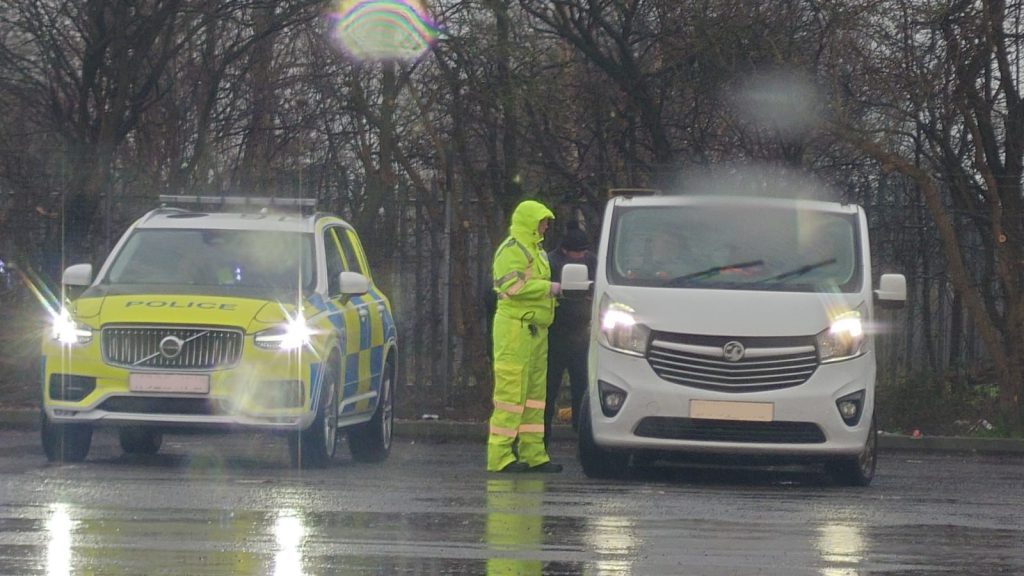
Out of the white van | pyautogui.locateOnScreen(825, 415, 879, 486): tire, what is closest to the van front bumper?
the white van

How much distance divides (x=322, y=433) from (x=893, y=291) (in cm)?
390

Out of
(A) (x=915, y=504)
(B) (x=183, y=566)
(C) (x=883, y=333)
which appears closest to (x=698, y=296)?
(A) (x=915, y=504)

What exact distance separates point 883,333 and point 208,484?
8.97m

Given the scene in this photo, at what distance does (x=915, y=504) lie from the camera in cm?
1080

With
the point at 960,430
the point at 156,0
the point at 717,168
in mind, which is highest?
the point at 156,0

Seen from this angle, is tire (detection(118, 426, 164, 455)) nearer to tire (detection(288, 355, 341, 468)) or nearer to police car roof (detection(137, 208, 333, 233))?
police car roof (detection(137, 208, 333, 233))

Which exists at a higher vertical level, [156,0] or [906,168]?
[156,0]

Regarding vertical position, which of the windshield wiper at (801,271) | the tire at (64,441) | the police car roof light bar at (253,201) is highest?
the police car roof light bar at (253,201)

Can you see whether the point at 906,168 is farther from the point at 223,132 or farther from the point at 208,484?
the point at 223,132

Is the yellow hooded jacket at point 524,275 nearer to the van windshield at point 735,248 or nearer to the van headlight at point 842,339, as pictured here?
the van windshield at point 735,248

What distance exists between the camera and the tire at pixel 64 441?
42.1ft

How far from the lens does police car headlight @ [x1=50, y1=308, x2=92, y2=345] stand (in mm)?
12484

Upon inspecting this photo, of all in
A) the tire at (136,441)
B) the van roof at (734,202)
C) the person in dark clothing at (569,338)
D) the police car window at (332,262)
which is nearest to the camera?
the van roof at (734,202)

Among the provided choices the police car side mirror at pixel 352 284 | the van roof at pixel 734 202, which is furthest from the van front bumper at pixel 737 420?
the police car side mirror at pixel 352 284
